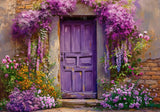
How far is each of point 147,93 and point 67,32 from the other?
255 cm

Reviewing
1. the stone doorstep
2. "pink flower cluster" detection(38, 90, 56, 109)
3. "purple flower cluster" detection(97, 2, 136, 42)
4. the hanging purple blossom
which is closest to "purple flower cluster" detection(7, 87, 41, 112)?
"pink flower cluster" detection(38, 90, 56, 109)

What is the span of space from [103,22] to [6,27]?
2512mm

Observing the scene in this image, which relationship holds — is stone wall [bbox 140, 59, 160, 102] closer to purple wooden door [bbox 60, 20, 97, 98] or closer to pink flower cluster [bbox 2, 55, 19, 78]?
purple wooden door [bbox 60, 20, 97, 98]

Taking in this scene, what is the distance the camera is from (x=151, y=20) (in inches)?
224

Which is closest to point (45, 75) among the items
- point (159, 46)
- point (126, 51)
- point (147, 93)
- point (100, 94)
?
point (100, 94)

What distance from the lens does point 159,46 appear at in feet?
18.6

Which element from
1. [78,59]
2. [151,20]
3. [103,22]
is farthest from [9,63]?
[151,20]

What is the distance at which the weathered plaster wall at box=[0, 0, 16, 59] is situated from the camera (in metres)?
5.98

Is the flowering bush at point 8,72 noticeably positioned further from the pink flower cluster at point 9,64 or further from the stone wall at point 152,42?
the stone wall at point 152,42

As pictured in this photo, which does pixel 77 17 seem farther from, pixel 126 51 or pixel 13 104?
pixel 13 104

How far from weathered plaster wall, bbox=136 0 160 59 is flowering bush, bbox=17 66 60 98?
2.42 metres

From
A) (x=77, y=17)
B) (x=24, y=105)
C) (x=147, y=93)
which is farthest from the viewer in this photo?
(x=77, y=17)

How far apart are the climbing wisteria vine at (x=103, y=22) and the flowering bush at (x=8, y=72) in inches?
→ 19.2

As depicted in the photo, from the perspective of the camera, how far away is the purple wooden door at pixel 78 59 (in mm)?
6090
